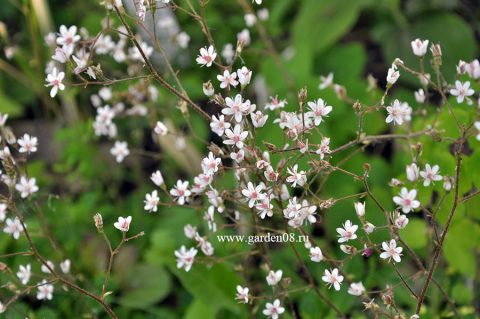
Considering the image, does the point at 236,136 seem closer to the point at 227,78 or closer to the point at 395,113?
the point at 227,78

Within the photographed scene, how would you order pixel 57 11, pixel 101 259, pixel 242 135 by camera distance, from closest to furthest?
pixel 242 135
pixel 101 259
pixel 57 11

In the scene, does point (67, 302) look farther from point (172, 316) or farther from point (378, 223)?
point (378, 223)

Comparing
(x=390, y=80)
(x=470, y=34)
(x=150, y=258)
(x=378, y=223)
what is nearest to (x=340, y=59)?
(x=470, y=34)

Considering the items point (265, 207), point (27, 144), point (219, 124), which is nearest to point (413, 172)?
point (265, 207)

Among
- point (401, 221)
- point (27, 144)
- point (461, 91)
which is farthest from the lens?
point (27, 144)

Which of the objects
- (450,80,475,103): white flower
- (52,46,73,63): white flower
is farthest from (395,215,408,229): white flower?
(52,46,73,63): white flower
